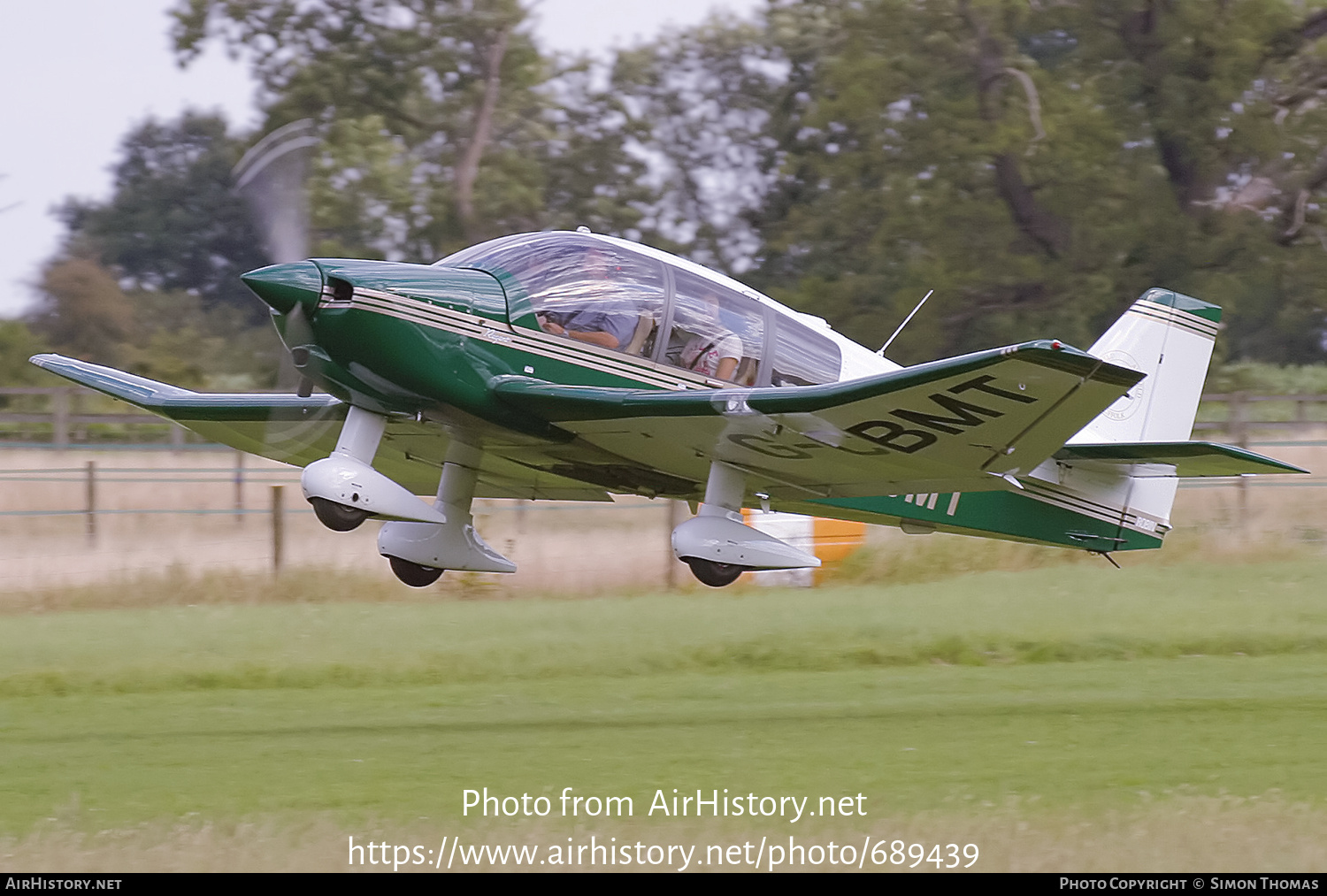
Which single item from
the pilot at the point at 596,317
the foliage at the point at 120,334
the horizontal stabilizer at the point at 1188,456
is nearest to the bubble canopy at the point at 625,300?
the pilot at the point at 596,317

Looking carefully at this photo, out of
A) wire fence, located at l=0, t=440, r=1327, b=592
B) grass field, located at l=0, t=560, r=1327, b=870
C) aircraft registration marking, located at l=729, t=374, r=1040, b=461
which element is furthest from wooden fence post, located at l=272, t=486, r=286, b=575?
aircraft registration marking, located at l=729, t=374, r=1040, b=461

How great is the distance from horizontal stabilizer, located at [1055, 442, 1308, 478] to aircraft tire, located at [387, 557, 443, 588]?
452 cm

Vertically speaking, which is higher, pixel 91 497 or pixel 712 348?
pixel 712 348

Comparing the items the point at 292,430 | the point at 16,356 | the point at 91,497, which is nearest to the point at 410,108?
the point at 16,356

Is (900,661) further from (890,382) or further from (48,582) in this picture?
(48,582)

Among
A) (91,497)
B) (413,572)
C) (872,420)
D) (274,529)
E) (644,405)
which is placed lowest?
(91,497)

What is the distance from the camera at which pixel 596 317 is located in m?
9.13

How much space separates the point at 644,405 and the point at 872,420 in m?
1.35

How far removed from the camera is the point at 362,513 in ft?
27.6

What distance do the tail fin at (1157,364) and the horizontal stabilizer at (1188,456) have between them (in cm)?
141

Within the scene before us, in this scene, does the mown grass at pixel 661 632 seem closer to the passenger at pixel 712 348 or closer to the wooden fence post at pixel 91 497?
the wooden fence post at pixel 91 497

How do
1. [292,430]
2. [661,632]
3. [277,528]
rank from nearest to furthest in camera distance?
[292,430] → [661,632] → [277,528]

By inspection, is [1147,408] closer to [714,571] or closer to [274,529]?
[714,571]

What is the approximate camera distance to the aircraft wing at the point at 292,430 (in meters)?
10.6
